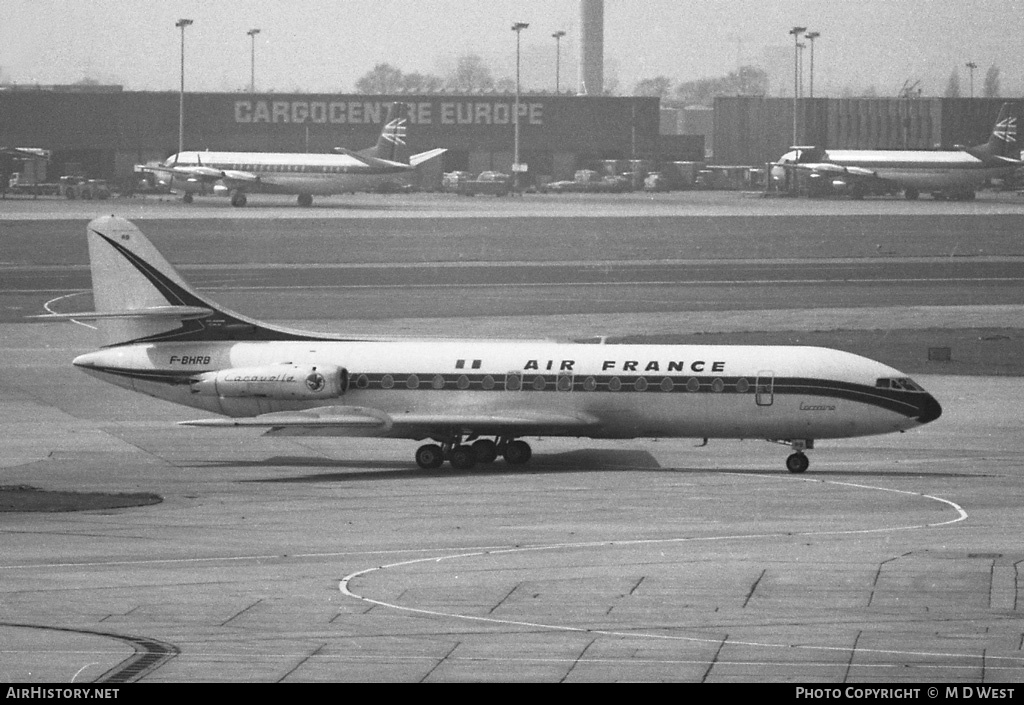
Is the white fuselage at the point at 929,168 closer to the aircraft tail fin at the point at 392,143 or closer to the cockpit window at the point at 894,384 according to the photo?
the aircraft tail fin at the point at 392,143

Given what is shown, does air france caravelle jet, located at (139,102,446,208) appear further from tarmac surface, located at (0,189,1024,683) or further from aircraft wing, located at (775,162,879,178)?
tarmac surface, located at (0,189,1024,683)

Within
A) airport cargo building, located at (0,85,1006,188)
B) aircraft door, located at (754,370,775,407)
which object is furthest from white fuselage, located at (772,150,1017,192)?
aircraft door, located at (754,370,775,407)

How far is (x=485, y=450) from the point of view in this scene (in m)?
49.3

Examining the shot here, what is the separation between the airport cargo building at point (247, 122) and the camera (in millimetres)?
179625

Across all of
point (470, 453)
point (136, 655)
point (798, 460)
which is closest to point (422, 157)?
point (470, 453)

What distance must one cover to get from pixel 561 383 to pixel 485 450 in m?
3.14

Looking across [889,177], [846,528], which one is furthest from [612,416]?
[889,177]

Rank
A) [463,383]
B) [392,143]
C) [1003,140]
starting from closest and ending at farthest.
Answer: [463,383] < [392,143] < [1003,140]

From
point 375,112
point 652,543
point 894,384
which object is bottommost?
point 652,543

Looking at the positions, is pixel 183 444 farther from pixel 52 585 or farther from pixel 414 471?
pixel 52 585

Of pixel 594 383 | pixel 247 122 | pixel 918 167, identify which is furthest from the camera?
pixel 247 122

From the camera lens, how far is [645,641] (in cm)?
2597

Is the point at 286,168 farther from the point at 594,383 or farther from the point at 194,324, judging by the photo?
the point at 594,383
